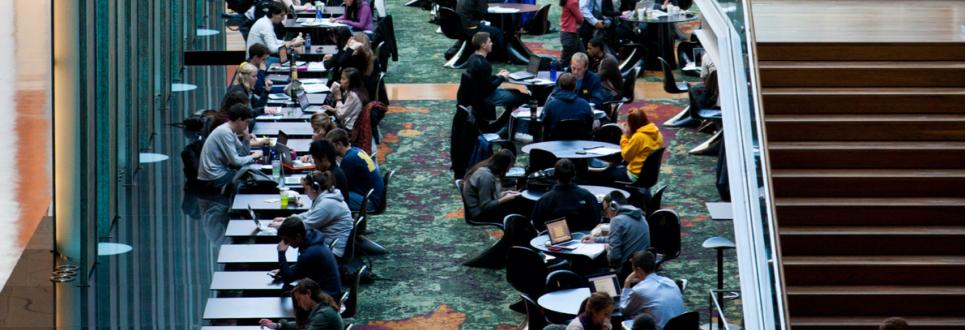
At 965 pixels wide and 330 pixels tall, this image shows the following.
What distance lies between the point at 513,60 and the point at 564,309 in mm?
11302

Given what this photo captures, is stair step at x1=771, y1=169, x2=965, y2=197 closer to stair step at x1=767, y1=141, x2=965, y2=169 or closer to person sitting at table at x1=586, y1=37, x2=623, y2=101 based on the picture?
stair step at x1=767, y1=141, x2=965, y2=169

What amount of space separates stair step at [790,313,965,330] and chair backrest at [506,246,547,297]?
193 cm

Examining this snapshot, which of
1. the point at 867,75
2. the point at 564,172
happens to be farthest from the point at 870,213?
the point at 564,172

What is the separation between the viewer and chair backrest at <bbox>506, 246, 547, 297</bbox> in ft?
35.1

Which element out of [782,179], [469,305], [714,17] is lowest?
[469,305]

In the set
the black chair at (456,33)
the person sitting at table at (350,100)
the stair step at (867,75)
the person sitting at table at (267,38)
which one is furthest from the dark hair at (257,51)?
the stair step at (867,75)

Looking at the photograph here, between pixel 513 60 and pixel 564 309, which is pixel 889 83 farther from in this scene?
pixel 513 60

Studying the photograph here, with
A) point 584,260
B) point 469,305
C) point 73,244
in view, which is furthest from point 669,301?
point 73,244

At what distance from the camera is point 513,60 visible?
21000 mm

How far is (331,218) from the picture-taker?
11.3m

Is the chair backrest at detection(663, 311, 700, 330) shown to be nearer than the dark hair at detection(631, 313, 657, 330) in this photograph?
No

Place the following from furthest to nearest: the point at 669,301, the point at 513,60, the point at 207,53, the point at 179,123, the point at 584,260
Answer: the point at 513,60
the point at 207,53
the point at 179,123
the point at 584,260
the point at 669,301

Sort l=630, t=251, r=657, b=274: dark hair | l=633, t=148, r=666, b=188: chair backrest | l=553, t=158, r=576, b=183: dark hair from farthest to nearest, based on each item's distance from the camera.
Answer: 1. l=633, t=148, r=666, b=188: chair backrest
2. l=553, t=158, r=576, b=183: dark hair
3. l=630, t=251, r=657, b=274: dark hair

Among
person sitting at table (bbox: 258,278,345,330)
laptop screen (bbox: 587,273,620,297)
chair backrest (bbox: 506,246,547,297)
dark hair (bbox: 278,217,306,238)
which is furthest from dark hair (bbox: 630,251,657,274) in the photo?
dark hair (bbox: 278,217,306,238)
